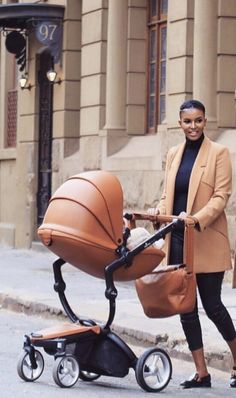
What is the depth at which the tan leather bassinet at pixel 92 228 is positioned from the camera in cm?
834

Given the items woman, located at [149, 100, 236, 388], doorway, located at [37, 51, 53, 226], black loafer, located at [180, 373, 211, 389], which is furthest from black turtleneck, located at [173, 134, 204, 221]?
Result: doorway, located at [37, 51, 53, 226]

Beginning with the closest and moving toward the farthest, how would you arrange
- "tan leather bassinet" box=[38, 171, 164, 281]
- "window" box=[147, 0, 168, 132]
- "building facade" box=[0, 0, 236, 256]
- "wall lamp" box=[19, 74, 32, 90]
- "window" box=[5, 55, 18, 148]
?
1. "tan leather bassinet" box=[38, 171, 164, 281]
2. "building facade" box=[0, 0, 236, 256]
3. "window" box=[147, 0, 168, 132]
4. "wall lamp" box=[19, 74, 32, 90]
5. "window" box=[5, 55, 18, 148]

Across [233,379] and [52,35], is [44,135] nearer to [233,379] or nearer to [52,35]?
[52,35]

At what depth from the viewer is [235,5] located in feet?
55.9

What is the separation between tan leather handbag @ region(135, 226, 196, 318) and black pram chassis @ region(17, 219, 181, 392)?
193 millimetres

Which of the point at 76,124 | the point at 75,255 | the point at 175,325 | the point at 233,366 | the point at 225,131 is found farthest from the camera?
the point at 76,124

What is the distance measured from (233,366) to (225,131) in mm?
8177

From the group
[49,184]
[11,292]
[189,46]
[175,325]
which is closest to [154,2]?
[189,46]

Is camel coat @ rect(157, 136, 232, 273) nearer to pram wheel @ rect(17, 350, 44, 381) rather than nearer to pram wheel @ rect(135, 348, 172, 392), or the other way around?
pram wheel @ rect(135, 348, 172, 392)

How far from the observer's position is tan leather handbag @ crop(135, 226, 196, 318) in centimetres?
841

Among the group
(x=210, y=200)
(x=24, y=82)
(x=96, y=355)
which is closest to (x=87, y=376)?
(x=96, y=355)

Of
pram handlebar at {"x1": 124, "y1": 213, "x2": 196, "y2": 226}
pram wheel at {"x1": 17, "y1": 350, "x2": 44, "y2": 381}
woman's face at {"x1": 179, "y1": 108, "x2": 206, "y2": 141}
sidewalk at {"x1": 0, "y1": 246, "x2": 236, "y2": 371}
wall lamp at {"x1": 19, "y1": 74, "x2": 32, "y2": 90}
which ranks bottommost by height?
sidewalk at {"x1": 0, "y1": 246, "x2": 236, "y2": 371}

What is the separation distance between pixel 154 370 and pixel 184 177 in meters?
1.35

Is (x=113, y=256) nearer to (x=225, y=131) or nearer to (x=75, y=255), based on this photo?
(x=75, y=255)
